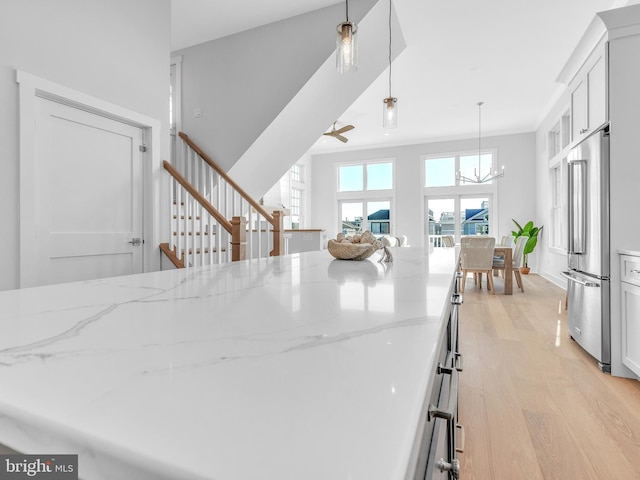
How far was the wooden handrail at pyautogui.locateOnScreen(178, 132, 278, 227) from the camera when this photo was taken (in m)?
3.82

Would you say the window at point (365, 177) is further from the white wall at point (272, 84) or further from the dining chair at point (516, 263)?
the white wall at point (272, 84)

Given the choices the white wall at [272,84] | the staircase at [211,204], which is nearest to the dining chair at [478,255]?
the white wall at [272,84]

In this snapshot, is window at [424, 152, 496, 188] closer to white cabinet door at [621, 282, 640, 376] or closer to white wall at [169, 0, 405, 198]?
white wall at [169, 0, 405, 198]

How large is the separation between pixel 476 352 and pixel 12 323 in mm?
2858

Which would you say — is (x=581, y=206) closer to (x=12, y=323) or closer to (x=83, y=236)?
(x=12, y=323)

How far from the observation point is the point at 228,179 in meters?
3.82

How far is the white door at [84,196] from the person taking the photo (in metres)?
2.39

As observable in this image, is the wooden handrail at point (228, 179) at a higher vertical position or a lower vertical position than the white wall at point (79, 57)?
lower

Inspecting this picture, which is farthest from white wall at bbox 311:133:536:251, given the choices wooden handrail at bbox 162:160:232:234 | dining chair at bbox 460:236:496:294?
Answer: wooden handrail at bbox 162:160:232:234

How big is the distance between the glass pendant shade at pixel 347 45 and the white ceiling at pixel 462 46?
1.94 m

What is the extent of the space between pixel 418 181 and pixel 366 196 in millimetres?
1336

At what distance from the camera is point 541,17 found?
367cm

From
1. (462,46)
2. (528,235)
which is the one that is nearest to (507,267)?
(528,235)

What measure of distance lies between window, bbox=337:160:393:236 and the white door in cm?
633
